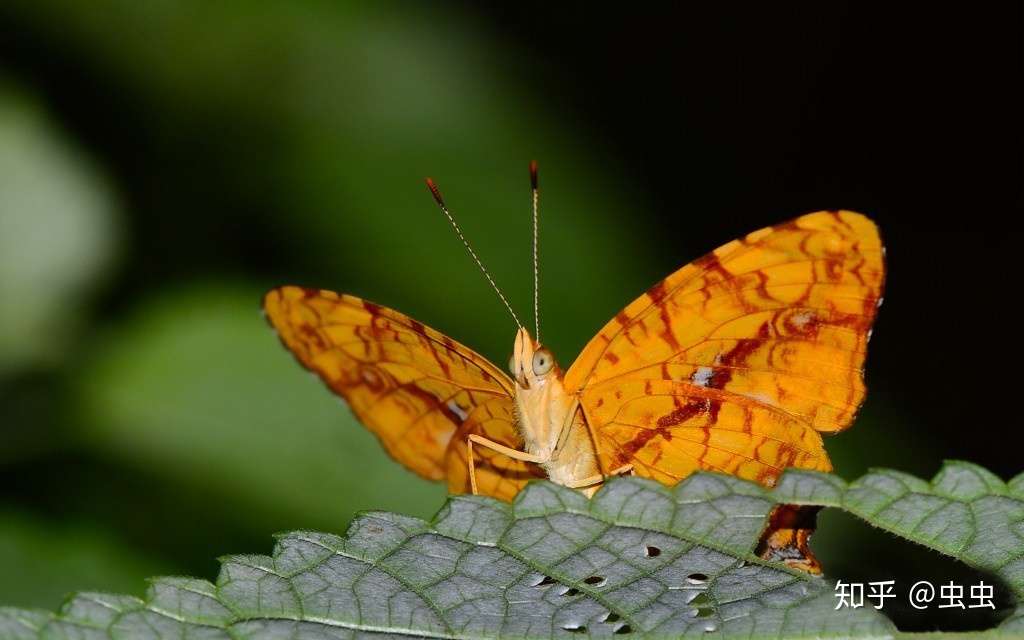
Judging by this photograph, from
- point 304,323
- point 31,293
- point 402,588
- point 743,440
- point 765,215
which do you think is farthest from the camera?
point 765,215

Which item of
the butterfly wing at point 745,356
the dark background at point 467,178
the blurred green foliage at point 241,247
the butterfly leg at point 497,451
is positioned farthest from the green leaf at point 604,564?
the dark background at point 467,178

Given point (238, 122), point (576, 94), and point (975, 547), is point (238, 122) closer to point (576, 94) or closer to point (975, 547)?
point (576, 94)

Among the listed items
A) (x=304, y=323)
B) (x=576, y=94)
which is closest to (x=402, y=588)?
(x=304, y=323)

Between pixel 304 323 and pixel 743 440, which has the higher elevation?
pixel 304 323

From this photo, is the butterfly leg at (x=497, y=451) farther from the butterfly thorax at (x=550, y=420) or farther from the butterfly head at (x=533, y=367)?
the butterfly head at (x=533, y=367)

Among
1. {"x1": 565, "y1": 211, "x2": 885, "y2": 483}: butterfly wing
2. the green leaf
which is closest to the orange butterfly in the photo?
{"x1": 565, "y1": 211, "x2": 885, "y2": 483}: butterfly wing

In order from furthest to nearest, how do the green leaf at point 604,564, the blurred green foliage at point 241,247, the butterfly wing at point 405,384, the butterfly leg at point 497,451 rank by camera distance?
1. the blurred green foliage at point 241,247
2. the butterfly wing at point 405,384
3. the butterfly leg at point 497,451
4. the green leaf at point 604,564

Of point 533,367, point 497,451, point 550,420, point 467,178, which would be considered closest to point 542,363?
point 533,367
